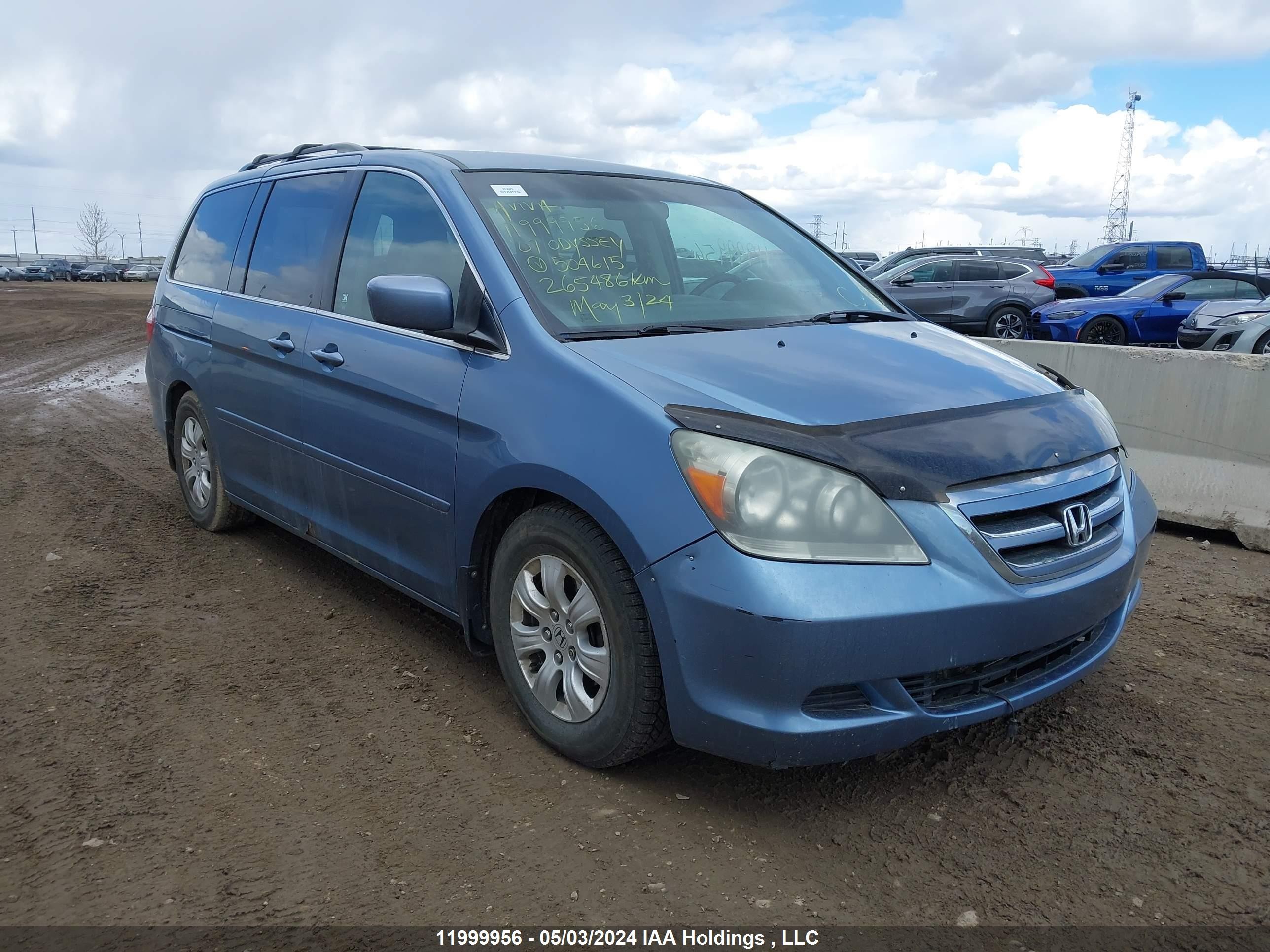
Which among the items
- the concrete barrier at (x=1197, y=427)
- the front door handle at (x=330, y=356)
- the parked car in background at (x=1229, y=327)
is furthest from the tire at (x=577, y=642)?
the parked car in background at (x=1229, y=327)

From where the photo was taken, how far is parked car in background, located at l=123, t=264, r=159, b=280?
229 feet

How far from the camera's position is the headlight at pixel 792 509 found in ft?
8.46

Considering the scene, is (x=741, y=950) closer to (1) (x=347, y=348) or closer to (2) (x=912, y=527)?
(2) (x=912, y=527)

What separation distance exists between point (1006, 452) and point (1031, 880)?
1.10m

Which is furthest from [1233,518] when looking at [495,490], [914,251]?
[914,251]

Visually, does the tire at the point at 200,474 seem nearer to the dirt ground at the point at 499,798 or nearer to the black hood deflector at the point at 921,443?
the dirt ground at the point at 499,798

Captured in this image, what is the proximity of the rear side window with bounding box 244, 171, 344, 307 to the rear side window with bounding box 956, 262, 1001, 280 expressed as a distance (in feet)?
45.9

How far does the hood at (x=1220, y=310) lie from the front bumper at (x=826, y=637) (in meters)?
13.0

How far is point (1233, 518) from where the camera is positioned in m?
5.64

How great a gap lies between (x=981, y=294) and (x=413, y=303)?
14857 millimetres

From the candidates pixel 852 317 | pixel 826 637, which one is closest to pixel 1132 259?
pixel 852 317

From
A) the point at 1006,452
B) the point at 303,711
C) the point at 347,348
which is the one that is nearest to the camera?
the point at 1006,452

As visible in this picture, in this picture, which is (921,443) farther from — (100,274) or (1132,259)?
(100,274)

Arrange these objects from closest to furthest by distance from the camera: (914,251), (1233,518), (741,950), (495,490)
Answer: (741,950), (495,490), (1233,518), (914,251)
